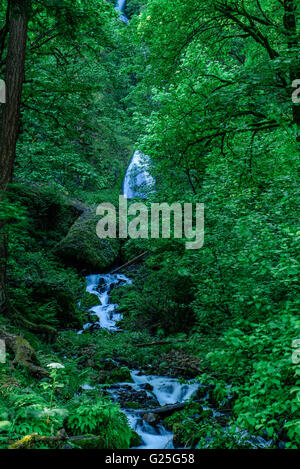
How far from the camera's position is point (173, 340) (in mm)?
9984

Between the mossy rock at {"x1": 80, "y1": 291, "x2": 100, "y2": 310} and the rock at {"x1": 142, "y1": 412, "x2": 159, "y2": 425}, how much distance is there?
7.33m

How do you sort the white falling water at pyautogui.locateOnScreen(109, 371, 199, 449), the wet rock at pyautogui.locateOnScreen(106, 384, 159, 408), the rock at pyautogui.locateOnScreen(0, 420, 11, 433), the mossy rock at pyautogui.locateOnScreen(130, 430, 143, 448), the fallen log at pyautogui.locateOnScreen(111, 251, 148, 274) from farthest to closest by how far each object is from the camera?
1. the fallen log at pyautogui.locateOnScreen(111, 251, 148, 274)
2. the wet rock at pyautogui.locateOnScreen(106, 384, 159, 408)
3. the white falling water at pyautogui.locateOnScreen(109, 371, 199, 449)
4. the mossy rock at pyautogui.locateOnScreen(130, 430, 143, 448)
5. the rock at pyautogui.locateOnScreen(0, 420, 11, 433)

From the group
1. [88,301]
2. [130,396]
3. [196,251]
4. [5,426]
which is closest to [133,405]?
[130,396]

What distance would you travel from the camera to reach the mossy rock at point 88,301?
1366 centimetres

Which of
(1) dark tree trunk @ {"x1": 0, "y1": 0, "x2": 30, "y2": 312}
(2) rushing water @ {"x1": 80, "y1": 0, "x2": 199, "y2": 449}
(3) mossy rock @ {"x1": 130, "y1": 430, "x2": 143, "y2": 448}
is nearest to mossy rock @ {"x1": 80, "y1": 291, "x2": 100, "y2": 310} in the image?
(2) rushing water @ {"x1": 80, "y1": 0, "x2": 199, "y2": 449}

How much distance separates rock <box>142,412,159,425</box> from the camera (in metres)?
6.40

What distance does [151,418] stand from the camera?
254 inches

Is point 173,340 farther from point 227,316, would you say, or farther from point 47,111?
point 47,111

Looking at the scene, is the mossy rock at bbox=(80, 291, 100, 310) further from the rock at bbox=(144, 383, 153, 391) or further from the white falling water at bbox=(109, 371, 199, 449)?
the rock at bbox=(144, 383, 153, 391)

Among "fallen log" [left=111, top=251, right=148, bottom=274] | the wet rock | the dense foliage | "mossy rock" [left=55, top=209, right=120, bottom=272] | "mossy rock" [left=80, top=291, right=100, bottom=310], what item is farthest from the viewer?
"fallen log" [left=111, top=251, right=148, bottom=274]

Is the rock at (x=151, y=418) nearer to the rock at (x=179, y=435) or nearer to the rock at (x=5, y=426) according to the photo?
the rock at (x=179, y=435)

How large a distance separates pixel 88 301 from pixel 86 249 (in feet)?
9.06

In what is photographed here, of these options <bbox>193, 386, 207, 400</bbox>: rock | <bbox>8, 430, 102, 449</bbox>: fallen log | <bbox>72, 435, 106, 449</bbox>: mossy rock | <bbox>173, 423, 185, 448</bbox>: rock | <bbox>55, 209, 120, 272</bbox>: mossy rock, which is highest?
<bbox>55, 209, 120, 272</bbox>: mossy rock

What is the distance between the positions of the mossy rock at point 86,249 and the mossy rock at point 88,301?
6.66 ft
